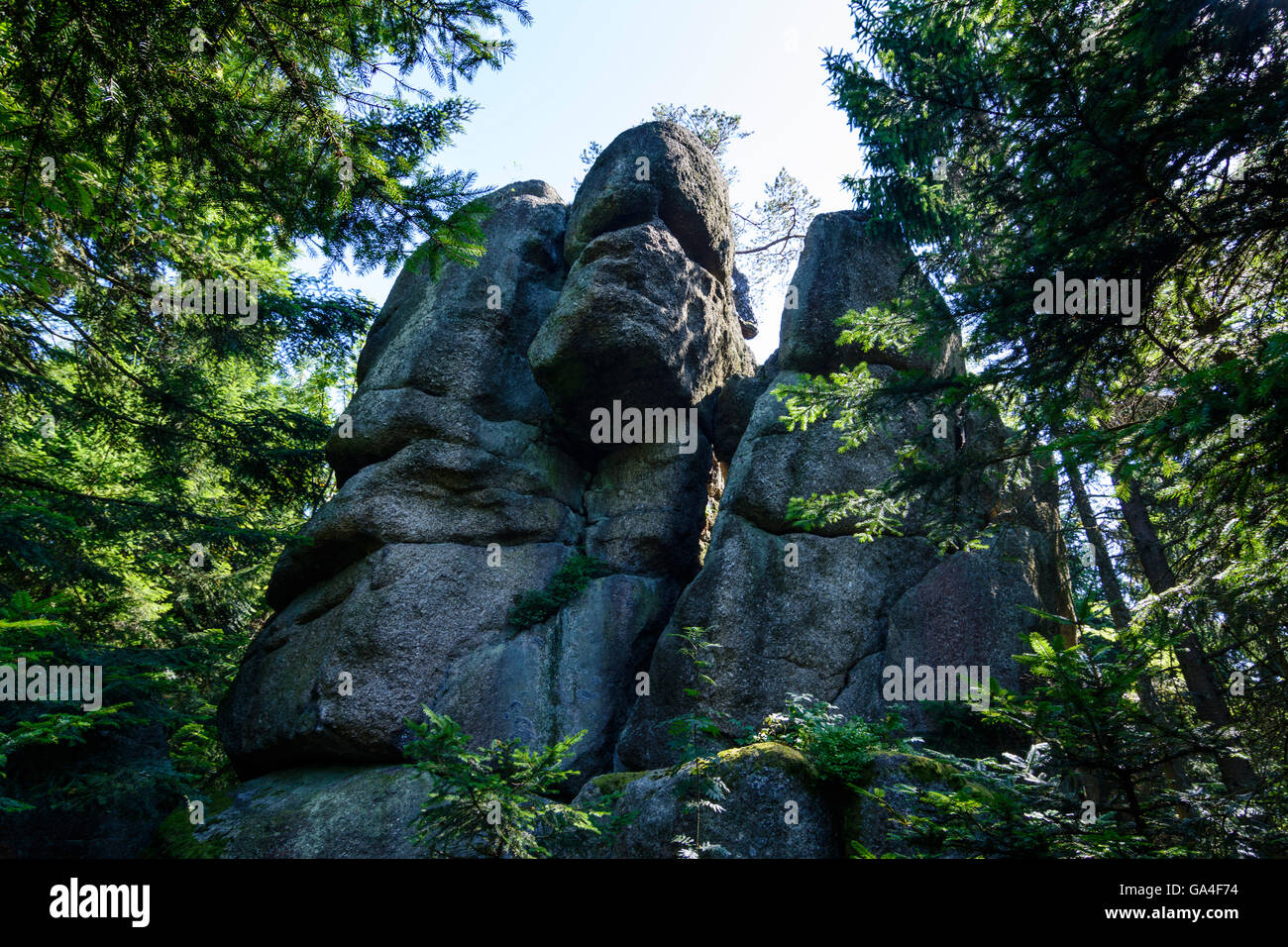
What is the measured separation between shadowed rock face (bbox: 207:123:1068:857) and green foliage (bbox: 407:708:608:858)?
13.5 feet

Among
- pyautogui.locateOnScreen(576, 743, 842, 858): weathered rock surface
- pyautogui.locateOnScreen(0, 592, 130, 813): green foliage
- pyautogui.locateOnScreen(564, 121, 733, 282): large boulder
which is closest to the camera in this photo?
pyautogui.locateOnScreen(0, 592, 130, 813): green foliage

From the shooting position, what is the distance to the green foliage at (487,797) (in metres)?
4.20

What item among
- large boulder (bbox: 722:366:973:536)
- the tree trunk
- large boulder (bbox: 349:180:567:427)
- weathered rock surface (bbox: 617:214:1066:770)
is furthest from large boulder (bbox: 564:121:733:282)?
the tree trunk

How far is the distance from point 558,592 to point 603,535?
1.47 metres

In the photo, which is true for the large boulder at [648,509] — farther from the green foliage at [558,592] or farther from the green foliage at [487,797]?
the green foliage at [487,797]

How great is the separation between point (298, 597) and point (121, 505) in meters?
3.69

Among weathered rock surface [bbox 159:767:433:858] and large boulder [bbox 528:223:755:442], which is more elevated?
large boulder [bbox 528:223:755:442]

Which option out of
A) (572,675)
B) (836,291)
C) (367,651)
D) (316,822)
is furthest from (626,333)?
(316,822)

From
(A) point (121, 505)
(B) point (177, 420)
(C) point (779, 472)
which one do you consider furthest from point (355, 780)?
(C) point (779, 472)

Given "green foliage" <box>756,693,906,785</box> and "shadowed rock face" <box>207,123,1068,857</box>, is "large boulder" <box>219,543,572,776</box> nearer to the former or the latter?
"shadowed rock face" <box>207,123,1068,857</box>

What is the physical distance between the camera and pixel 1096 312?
5605 millimetres

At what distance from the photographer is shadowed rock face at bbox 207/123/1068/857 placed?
393 inches
